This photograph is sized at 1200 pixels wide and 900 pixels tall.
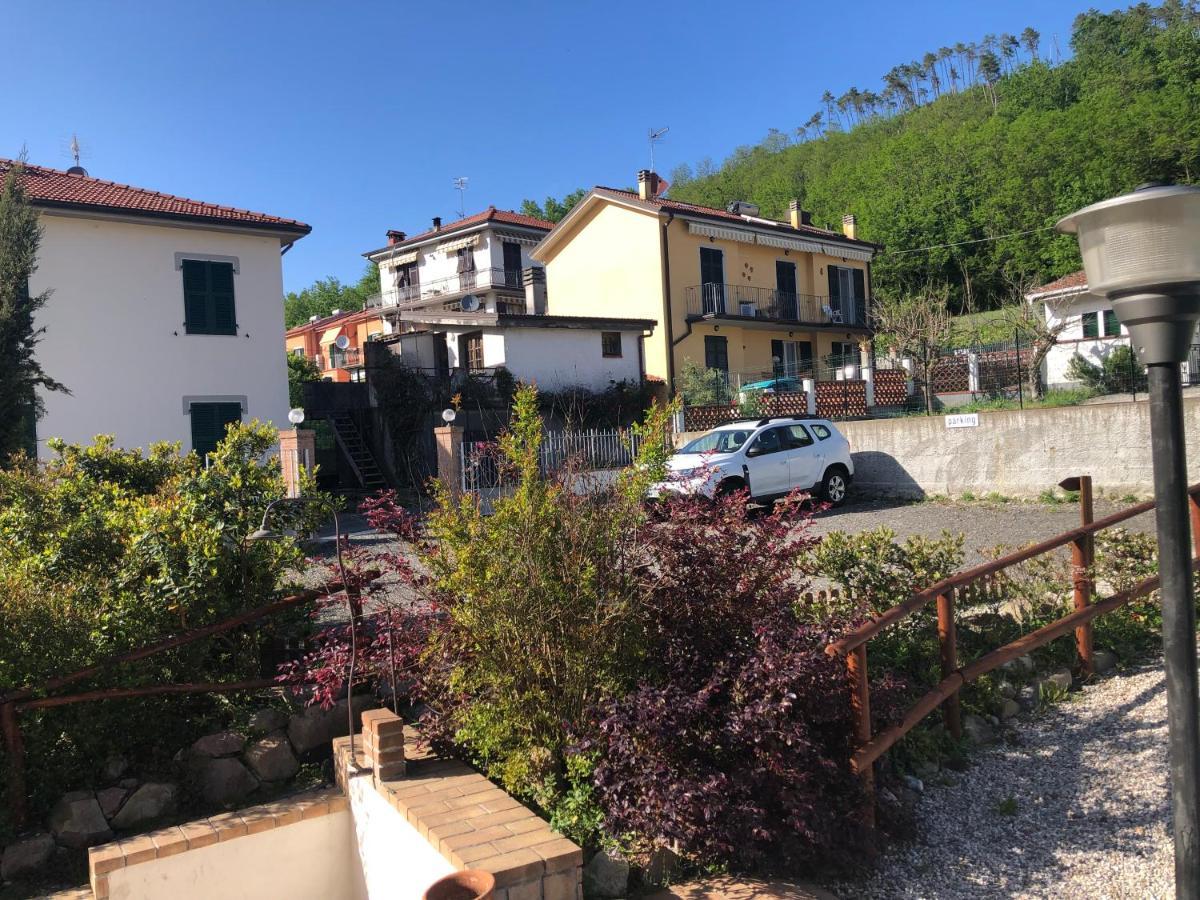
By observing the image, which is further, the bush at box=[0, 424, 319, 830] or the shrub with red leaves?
the bush at box=[0, 424, 319, 830]

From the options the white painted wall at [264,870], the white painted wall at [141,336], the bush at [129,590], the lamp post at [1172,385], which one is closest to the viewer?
the lamp post at [1172,385]

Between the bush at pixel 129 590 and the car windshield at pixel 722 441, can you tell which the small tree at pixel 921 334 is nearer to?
the car windshield at pixel 722 441

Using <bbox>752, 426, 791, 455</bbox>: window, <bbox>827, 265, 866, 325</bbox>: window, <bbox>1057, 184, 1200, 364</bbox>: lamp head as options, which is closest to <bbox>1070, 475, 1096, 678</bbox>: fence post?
<bbox>1057, 184, 1200, 364</bbox>: lamp head

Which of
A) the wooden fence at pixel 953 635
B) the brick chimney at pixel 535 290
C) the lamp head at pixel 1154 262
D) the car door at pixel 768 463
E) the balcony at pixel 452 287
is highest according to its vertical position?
the balcony at pixel 452 287

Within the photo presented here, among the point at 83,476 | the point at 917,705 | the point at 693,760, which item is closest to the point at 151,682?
the point at 83,476

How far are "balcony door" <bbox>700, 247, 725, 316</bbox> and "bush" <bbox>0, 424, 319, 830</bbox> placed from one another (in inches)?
962

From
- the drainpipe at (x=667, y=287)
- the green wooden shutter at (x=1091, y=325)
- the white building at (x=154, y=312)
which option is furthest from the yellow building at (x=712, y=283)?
the white building at (x=154, y=312)

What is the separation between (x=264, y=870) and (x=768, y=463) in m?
11.5

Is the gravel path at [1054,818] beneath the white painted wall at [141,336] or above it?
beneath

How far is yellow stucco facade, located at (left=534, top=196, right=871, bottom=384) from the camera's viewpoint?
28.5 meters

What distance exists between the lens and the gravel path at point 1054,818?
12.8ft

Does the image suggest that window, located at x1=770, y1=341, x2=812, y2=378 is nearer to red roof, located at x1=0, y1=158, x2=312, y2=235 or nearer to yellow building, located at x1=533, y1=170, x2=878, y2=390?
yellow building, located at x1=533, y1=170, x2=878, y2=390

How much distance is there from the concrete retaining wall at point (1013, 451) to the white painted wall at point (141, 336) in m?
12.6

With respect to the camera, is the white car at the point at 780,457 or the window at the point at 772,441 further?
the window at the point at 772,441
